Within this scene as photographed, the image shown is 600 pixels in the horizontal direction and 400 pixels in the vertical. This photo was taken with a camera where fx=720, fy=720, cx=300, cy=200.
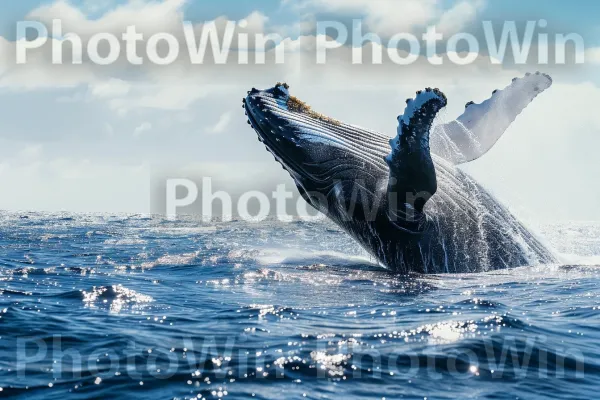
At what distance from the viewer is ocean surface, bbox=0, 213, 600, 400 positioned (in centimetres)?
568

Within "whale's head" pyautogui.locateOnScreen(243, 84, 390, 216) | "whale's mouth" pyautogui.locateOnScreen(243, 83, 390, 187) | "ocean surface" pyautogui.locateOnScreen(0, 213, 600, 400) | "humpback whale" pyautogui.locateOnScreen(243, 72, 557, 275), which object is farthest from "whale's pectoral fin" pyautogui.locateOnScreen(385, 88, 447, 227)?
"ocean surface" pyautogui.locateOnScreen(0, 213, 600, 400)

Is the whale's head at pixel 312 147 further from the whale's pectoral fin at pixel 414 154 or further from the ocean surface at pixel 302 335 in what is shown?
the ocean surface at pixel 302 335

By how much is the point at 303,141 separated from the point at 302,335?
4.36 m

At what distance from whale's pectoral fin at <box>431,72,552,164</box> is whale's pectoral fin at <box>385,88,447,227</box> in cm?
312

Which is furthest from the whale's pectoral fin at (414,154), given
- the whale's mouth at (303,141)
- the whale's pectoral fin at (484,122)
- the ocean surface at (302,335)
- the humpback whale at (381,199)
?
the whale's pectoral fin at (484,122)

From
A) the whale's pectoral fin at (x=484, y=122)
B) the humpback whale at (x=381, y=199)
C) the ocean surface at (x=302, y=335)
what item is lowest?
the ocean surface at (x=302, y=335)

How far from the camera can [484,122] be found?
43.4 ft

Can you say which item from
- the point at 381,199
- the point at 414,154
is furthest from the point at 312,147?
the point at 414,154

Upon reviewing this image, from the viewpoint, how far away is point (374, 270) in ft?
38.9

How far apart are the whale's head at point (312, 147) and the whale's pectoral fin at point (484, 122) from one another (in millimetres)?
2172

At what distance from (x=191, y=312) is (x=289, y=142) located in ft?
10.9

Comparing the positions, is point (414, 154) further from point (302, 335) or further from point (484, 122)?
point (484, 122)

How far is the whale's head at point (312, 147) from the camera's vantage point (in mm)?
10883

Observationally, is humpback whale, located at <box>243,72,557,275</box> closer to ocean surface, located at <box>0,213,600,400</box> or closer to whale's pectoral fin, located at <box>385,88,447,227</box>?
whale's pectoral fin, located at <box>385,88,447,227</box>
